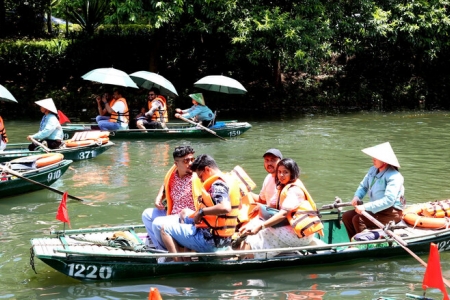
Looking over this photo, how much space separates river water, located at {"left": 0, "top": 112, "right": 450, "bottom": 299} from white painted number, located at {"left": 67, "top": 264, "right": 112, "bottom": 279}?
0.11 metres

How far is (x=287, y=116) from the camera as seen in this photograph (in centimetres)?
2259

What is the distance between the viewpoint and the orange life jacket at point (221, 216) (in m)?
6.96

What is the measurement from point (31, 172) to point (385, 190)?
5.93 meters

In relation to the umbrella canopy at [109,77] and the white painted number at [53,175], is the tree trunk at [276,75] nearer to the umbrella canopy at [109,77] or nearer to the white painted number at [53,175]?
the umbrella canopy at [109,77]

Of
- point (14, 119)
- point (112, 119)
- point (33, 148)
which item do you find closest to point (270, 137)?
point (112, 119)

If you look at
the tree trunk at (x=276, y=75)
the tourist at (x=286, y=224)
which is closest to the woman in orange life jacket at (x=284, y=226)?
the tourist at (x=286, y=224)

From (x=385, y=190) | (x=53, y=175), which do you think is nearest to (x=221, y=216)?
(x=385, y=190)

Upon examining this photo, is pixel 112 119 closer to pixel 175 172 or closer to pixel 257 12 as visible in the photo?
pixel 257 12

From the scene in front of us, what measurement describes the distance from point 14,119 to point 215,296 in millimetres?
15793

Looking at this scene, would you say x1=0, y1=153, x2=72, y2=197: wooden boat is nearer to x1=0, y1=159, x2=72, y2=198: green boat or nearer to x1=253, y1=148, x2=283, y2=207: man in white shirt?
x1=0, y1=159, x2=72, y2=198: green boat

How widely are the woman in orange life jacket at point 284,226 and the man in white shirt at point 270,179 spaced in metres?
0.33

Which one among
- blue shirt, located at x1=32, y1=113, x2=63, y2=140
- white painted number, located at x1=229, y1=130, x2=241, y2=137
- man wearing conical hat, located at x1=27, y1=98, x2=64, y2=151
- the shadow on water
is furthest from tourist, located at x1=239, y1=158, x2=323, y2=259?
white painted number, located at x1=229, y1=130, x2=241, y2=137

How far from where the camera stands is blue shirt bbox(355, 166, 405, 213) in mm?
8102

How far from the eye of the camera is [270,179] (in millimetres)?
8398
